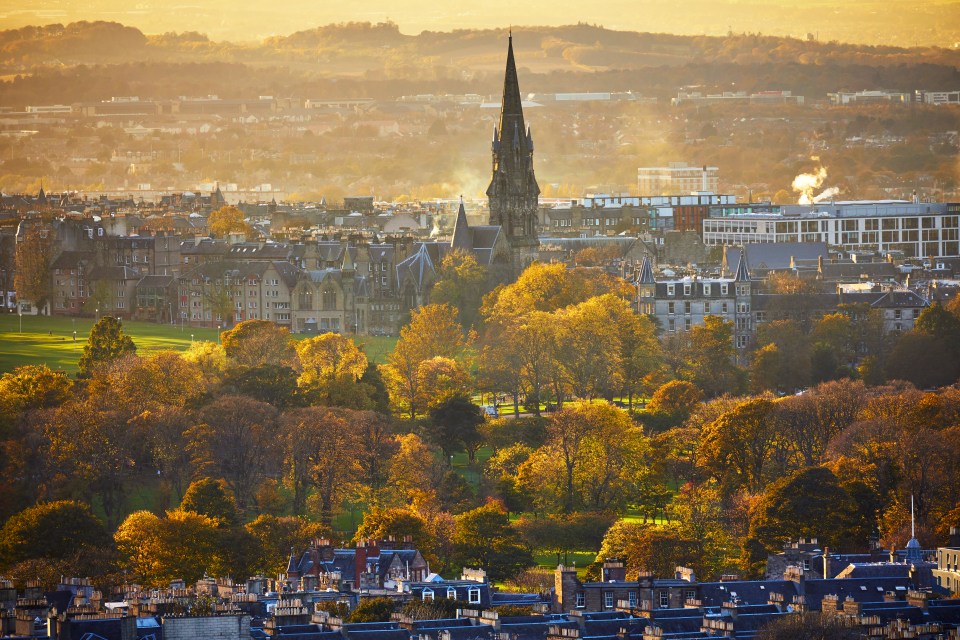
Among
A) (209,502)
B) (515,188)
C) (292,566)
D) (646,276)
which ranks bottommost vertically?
(292,566)

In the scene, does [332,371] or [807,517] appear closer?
[807,517]

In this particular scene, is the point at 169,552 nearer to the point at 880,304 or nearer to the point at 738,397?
the point at 738,397

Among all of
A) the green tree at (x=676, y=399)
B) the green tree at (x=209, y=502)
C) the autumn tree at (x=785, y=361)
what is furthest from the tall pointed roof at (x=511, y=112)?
the green tree at (x=209, y=502)

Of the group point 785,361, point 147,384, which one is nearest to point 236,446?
point 147,384

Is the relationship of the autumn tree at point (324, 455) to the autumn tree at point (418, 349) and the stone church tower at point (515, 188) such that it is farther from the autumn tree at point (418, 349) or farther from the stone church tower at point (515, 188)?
the stone church tower at point (515, 188)

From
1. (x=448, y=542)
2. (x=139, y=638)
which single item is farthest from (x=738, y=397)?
(x=139, y=638)

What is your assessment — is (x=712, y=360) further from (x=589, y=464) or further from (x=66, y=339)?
(x=66, y=339)

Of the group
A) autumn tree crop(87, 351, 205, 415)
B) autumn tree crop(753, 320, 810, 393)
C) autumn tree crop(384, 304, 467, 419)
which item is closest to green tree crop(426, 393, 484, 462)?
autumn tree crop(384, 304, 467, 419)
